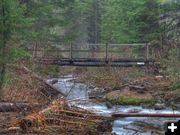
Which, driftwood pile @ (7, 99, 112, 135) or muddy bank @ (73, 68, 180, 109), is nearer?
driftwood pile @ (7, 99, 112, 135)

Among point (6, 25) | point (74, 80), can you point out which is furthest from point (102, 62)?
point (6, 25)

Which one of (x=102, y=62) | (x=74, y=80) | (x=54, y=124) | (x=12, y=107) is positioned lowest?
(x=54, y=124)

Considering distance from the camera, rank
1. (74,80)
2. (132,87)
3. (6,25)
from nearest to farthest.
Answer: (6,25)
(132,87)
(74,80)

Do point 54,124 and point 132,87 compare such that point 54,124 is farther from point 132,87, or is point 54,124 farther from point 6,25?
point 132,87

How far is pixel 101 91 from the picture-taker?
15.2 metres

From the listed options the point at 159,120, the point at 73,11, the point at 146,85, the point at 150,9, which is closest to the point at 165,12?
the point at 150,9

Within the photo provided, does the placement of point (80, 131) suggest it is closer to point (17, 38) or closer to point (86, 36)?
point (17, 38)

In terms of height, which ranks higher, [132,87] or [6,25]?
[6,25]

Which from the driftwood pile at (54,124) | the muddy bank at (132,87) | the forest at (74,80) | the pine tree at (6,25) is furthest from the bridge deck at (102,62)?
the driftwood pile at (54,124)

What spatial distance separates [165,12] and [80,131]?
2159 cm

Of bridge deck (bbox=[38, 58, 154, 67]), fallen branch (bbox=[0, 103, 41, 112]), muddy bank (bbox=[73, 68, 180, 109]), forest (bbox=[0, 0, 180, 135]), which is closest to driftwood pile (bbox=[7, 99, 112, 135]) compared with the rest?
forest (bbox=[0, 0, 180, 135])

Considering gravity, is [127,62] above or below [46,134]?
above

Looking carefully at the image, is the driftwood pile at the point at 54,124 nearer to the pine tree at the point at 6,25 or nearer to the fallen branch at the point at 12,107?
the fallen branch at the point at 12,107

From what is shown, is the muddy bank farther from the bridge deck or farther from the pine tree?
the pine tree
